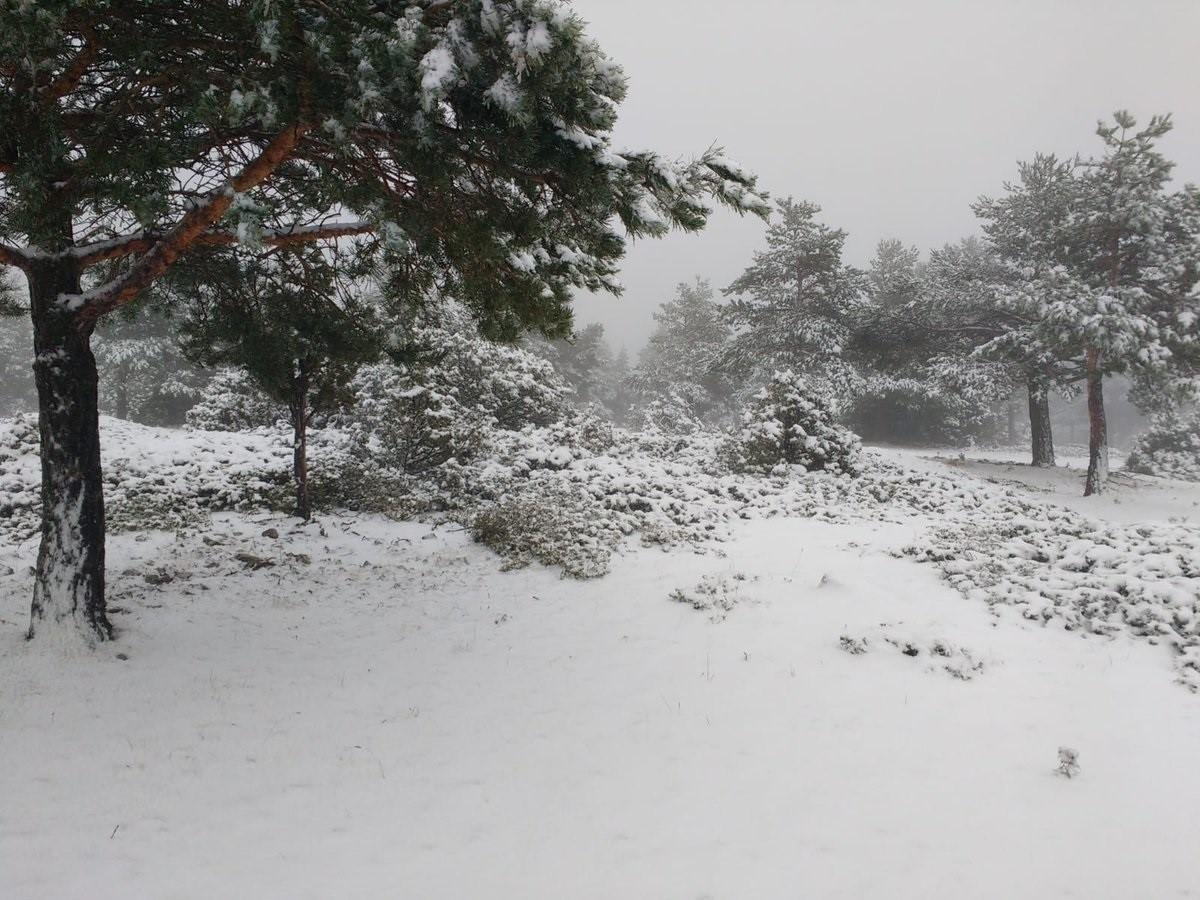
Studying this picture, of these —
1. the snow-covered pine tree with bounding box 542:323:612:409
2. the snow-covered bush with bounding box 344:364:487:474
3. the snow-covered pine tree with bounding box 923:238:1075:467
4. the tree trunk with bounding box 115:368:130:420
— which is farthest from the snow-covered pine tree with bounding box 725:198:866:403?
the tree trunk with bounding box 115:368:130:420

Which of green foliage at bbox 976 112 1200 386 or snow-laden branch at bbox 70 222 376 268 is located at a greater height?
green foliage at bbox 976 112 1200 386

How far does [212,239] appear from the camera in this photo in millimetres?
5465

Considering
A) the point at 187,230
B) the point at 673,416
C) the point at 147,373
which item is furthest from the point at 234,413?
the point at 673,416

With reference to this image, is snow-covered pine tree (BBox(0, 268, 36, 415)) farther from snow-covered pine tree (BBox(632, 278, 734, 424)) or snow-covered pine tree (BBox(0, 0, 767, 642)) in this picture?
snow-covered pine tree (BBox(0, 0, 767, 642))

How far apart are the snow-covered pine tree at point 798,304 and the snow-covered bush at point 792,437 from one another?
6.86m

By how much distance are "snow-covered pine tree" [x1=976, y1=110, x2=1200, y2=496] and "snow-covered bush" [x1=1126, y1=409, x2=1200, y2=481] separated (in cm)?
1191

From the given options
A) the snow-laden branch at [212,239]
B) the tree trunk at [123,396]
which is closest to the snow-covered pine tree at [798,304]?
the snow-laden branch at [212,239]

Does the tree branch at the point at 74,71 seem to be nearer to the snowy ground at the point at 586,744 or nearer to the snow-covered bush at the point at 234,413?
the snowy ground at the point at 586,744

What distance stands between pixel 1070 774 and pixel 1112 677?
6.25 feet

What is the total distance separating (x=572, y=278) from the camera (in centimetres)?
603

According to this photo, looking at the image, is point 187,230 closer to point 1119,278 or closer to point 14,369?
point 1119,278

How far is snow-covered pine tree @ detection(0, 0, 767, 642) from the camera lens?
3707mm

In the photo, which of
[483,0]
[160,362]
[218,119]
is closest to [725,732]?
[483,0]

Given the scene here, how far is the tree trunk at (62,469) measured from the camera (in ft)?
17.3
